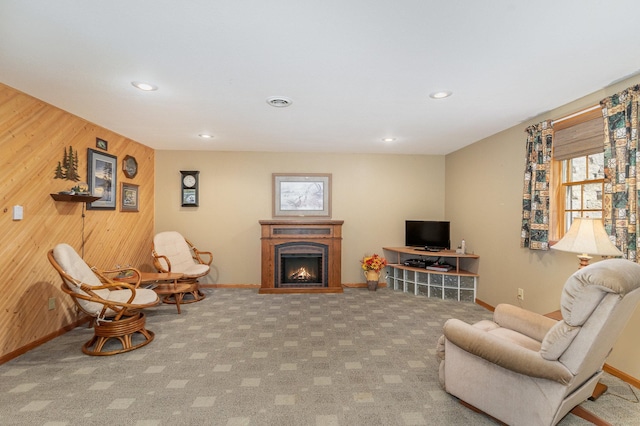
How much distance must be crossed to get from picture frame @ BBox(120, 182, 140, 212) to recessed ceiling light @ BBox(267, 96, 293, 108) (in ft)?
9.86

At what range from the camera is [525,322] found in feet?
7.72

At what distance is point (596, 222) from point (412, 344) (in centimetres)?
192

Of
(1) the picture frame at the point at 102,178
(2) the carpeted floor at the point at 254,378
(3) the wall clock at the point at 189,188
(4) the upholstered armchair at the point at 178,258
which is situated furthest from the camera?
(3) the wall clock at the point at 189,188

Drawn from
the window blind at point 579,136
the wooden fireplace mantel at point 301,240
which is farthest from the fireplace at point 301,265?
the window blind at point 579,136

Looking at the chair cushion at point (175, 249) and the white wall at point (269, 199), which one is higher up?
the white wall at point (269, 199)

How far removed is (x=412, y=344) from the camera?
311cm

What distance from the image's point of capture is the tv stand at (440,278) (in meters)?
4.63

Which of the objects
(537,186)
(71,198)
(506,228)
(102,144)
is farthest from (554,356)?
(102,144)

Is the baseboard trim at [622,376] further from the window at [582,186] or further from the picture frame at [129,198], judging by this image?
the picture frame at [129,198]

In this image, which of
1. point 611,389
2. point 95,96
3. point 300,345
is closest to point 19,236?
point 95,96

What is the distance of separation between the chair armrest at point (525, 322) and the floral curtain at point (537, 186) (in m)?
1.17

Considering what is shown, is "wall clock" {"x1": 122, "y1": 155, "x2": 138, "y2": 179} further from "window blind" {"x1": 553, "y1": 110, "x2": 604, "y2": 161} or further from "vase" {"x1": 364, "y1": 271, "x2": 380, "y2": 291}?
"window blind" {"x1": 553, "y1": 110, "x2": 604, "y2": 161}

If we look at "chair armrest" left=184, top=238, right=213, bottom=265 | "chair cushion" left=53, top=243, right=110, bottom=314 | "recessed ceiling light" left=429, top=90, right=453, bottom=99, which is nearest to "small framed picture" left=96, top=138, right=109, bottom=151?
"chair cushion" left=53, top=243, right=110, bottom=314

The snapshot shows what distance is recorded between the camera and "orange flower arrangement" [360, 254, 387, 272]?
523 centimetres
